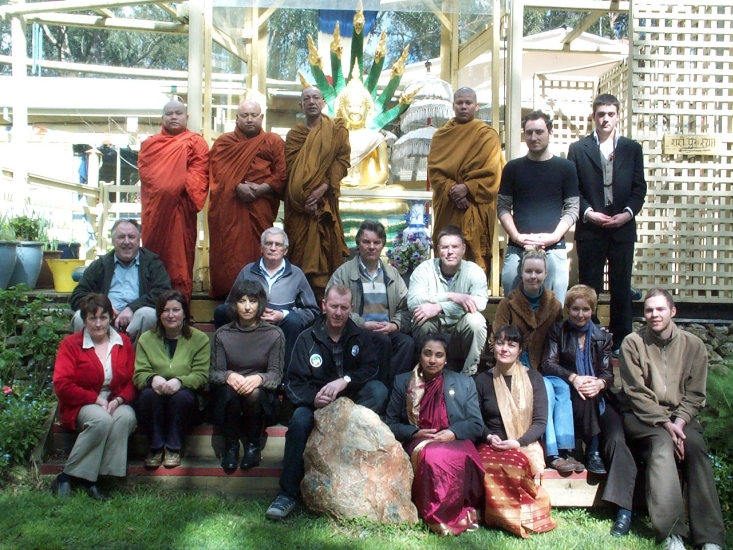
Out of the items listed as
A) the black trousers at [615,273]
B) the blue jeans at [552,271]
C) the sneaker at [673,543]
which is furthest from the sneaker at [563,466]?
the black trousers at [615,273]

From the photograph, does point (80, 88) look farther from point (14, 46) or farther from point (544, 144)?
point (544, 144)

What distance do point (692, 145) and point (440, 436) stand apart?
3.78 meters

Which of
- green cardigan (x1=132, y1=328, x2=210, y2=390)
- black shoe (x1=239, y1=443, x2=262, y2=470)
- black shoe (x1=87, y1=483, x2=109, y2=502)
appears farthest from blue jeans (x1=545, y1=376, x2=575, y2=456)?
black shoe (x1=87, y1=483, x2=109, y2=502)

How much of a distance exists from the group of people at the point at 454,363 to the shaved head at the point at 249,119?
51 cm

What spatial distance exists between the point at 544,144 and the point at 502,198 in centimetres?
45

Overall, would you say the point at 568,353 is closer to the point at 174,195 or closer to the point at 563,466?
the point at 563,466

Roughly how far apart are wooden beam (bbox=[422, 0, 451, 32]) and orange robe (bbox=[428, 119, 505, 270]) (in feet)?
7.74

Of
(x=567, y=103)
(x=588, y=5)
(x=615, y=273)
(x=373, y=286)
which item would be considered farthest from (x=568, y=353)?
(x=567, y=103)

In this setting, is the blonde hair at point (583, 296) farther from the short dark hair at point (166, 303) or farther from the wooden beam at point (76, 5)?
the wooden beam at point (76, 5)

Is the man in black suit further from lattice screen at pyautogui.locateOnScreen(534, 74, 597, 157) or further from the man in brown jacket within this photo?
lattice screen at pyautogui.locateOnScreen(534, 74, 597, 157)

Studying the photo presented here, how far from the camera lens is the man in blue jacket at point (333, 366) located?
4.25m

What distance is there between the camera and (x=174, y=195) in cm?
568

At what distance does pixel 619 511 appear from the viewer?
3.99 meters

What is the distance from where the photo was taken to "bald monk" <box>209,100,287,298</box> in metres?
5.73
